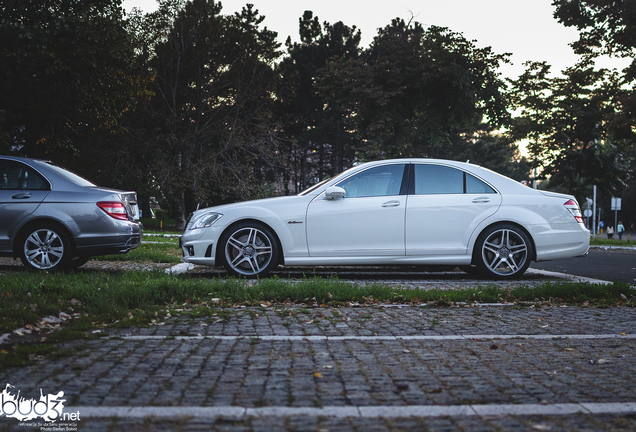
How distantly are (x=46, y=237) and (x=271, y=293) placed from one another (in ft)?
12.8

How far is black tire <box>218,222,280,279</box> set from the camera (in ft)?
26.9

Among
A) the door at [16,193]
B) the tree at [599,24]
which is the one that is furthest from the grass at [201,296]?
the tree at [599,24]

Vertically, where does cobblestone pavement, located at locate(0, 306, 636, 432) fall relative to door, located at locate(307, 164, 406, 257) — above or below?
below

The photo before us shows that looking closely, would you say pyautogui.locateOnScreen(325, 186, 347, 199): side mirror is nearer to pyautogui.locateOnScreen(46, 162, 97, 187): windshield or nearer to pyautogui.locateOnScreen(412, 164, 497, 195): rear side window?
pyautogui.locateOnScreen(412, 164, 497, 195): rear side window

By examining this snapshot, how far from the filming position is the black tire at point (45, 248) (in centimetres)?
825

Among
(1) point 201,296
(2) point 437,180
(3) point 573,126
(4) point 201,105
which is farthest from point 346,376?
(3) point 573,126

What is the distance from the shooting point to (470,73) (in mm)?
26969

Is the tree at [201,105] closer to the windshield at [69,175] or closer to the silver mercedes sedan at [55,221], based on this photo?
the windshield at [69,175]

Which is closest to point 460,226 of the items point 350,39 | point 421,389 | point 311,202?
point 311,202

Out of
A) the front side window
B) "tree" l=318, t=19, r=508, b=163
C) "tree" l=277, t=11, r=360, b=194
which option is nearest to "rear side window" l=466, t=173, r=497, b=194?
the front side window

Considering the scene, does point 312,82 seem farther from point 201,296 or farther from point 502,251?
point 201,296

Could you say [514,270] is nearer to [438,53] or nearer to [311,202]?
[311,202]

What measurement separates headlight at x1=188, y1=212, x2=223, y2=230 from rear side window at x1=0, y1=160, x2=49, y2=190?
214cm

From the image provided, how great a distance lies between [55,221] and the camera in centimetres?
825
